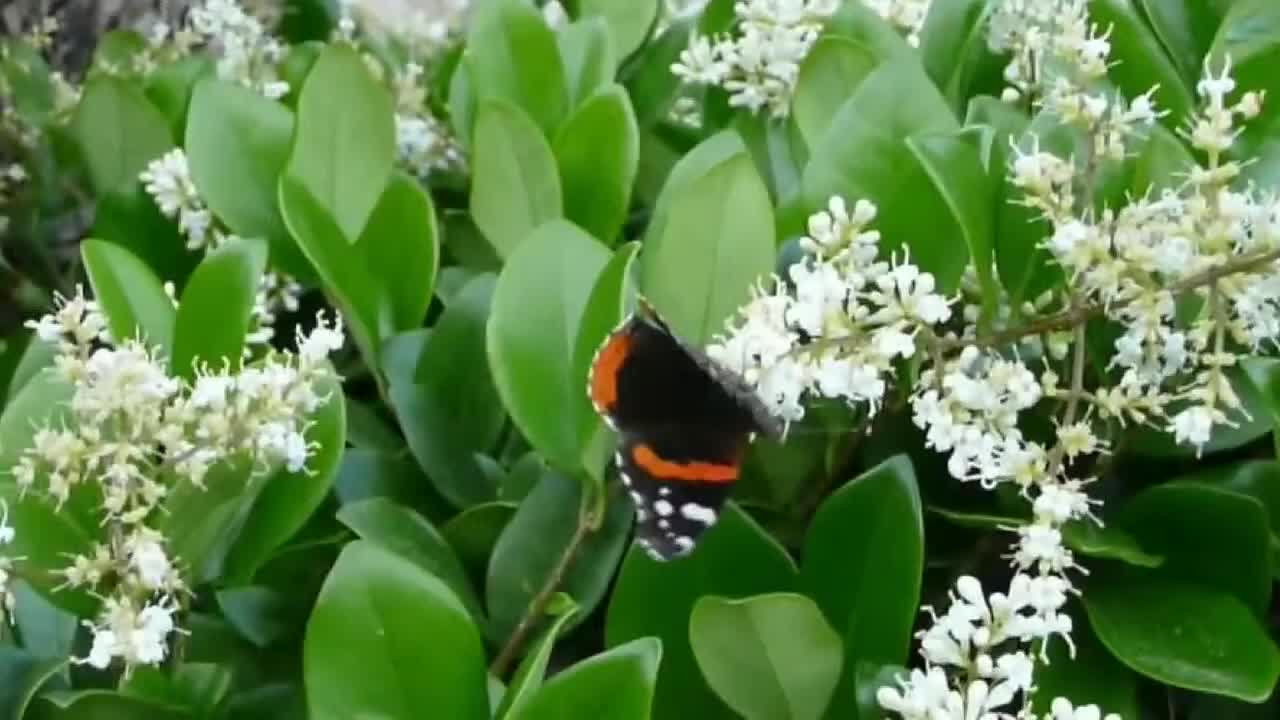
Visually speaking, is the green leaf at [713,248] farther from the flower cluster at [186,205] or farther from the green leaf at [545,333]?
the flower cluster at [186,205]

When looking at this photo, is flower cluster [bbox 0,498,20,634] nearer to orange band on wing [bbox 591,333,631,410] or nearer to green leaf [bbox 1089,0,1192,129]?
orange band on wing [bbox 591,333,631,410]

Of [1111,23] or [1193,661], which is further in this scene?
[1111,23]

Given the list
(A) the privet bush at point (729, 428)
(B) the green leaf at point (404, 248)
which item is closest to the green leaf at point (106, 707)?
(A) the privet bush at point (729, 428)

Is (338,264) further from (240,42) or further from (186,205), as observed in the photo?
(240,42)

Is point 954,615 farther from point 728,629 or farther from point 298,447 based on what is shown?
point 298,447

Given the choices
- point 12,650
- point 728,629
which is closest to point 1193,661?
point 728,629

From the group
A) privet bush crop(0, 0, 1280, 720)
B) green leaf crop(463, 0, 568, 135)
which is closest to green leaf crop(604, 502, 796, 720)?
privet bush crop(0, 0, 1280, 720)

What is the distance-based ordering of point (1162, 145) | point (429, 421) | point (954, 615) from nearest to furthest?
1. point (954, 615)
2. point (1162, 145)
3. point (429, 421)
